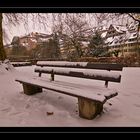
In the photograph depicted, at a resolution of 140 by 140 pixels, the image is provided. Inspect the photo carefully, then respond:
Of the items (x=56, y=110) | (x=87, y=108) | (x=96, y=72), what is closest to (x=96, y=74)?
(x=96, y=72)

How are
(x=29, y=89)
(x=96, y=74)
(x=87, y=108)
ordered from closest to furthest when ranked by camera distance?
(x=87, y=108) → (x=96, y=74) → (x=29, y=89)

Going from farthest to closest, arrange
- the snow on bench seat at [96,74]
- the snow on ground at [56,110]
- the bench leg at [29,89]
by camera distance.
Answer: the bench leg at [29,89] < the snow on bench seat at [96,74] < the snow on ground at [56,110]

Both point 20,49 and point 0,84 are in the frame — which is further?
point 20,49

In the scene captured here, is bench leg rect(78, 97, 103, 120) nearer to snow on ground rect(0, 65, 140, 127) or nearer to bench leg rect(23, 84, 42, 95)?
snow on ground rect(0, 65, 140, 127)

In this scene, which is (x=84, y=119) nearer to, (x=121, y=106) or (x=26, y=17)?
(x=121, y=106)

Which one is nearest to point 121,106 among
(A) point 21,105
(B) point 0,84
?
(A) point 21,105

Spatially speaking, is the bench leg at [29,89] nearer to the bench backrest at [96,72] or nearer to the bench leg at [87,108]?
the bench backrest at [96,72]

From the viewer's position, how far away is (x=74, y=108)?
3756mm

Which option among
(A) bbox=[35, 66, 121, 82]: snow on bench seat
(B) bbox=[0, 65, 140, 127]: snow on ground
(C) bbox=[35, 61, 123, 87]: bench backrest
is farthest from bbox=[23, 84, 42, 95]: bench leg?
(A) bbox=[35, 66, 121, 82]: snow on bench seat

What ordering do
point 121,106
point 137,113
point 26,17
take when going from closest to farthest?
point 137,113
point 121,106
point 26,17

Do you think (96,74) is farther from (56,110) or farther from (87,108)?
(56,110)

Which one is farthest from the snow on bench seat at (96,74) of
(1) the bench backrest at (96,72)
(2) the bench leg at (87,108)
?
(2) the bench leg at (87,108)
